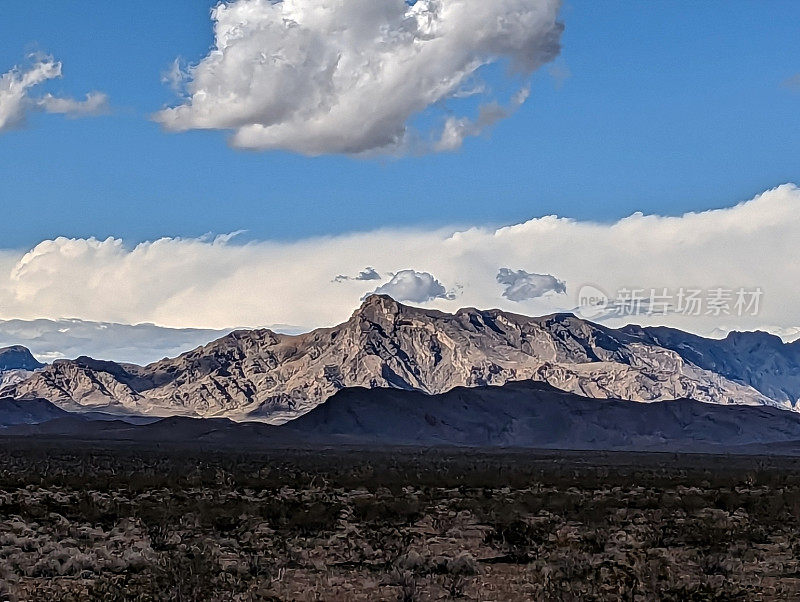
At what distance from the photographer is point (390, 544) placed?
2258cm

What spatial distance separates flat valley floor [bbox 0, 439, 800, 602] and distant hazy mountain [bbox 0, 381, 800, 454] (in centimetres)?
12974

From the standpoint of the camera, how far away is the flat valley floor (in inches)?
670

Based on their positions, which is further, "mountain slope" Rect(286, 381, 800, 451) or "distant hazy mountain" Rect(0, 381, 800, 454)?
"mountain slope" Rect(286, 381, 800, 451)

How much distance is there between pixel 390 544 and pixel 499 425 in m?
161

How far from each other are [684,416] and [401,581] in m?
177

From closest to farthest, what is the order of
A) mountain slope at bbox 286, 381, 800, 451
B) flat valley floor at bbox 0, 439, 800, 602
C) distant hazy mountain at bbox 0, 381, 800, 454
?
flat valley floor at bbox 0, 439, 800, 602
distant hazy mountain at bbox 0, 381, 800, 454
mountain slope at bbox 286, 381, 800, 451

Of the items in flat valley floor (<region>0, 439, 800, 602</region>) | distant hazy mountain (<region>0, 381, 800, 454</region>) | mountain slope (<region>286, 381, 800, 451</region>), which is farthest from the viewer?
mountain slope (<region>286, 381, 800, 451</region>)

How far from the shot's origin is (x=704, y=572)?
1897 centimetres

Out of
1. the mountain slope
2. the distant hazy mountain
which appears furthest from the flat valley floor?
the mountain slope

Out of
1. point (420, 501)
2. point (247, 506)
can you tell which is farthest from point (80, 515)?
point (420, 501)

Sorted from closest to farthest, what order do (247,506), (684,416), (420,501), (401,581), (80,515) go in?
(401,581) → (80,515) → (247,506) → (420,501) → (684,416)

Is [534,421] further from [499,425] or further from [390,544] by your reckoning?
[390,544]

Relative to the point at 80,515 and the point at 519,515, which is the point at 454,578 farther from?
the point at 80,515

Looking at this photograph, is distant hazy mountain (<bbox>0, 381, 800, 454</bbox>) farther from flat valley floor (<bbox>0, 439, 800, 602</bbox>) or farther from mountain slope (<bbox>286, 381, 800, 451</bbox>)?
flat valley floor (<bbox>0, 439, 800, 602</bbox>)
